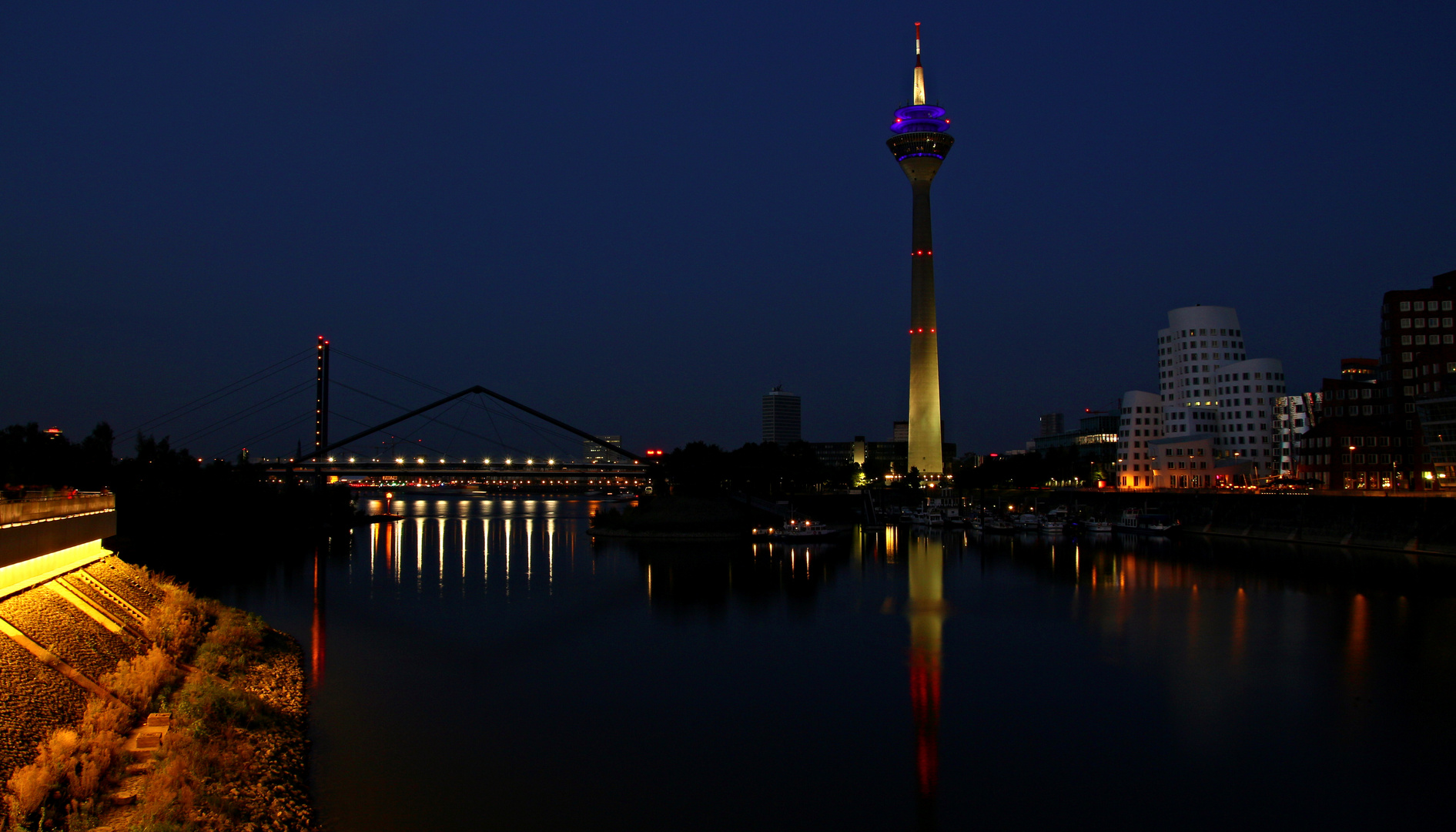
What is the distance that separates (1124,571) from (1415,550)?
41.6 feet

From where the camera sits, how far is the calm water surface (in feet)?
48.0

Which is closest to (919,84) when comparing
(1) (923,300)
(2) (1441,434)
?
(1) (923,300)

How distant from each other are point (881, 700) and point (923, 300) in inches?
3784

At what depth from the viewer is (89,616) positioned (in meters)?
19.6

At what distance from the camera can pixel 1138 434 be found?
299ft

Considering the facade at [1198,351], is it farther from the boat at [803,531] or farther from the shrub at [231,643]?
the shrub at [231,643]

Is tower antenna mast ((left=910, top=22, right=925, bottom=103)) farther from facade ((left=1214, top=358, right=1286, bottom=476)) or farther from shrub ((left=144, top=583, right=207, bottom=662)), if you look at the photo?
shrub ((left=144, top=583, right=207, bottom=662))

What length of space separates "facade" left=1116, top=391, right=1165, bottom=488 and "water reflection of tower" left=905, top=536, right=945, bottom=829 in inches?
1971

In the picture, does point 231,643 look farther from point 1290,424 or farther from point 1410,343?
point 1290,424

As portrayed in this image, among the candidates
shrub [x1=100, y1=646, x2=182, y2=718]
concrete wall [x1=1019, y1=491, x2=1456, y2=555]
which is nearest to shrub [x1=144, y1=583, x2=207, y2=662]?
shrub [x1=100, y1=646, x2=182, y2=718]

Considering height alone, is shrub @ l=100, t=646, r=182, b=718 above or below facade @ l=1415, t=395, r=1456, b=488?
below

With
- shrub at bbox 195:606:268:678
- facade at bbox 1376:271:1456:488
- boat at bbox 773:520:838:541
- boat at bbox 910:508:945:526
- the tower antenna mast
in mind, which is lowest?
boat at bbox 910:508:945:526

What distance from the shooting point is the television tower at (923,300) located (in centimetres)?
11338

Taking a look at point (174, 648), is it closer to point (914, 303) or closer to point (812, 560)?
point (812, 560)
